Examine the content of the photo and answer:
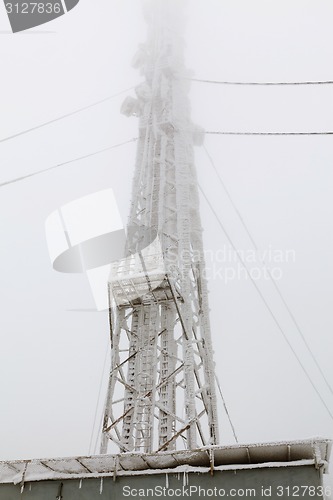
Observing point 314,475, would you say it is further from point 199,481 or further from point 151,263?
point 151,263

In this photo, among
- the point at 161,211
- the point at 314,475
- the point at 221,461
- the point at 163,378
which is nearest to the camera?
the point at 314,475

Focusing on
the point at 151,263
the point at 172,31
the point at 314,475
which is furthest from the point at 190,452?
the point at 172,31

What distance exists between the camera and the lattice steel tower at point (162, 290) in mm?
14844

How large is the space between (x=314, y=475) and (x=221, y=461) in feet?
6.19

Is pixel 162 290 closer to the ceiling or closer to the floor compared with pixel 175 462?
closer to the ceiling

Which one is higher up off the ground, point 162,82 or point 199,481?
point 162,82

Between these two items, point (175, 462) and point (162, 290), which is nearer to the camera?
point (175, 462)

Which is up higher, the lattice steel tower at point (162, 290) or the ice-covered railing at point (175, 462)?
the lattice steel tower at point (162, 290)

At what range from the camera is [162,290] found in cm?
1650

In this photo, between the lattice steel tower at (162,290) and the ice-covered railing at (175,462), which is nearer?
the ice-covered railing at (175,462)

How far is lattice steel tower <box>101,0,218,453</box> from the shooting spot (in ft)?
48.7

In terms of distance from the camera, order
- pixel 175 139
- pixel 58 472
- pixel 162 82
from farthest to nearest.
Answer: pixel 162 82
pixel 175 139
pixel 58 472

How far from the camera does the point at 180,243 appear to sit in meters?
17.2

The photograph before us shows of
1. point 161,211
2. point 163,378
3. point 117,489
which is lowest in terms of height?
point 117,489
